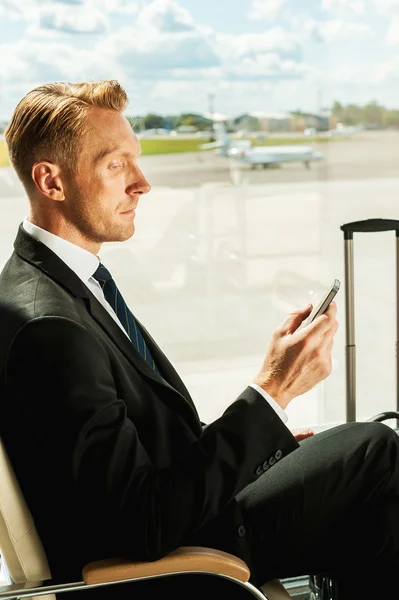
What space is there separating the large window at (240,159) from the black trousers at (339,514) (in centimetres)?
228

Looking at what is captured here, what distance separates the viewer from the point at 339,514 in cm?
147

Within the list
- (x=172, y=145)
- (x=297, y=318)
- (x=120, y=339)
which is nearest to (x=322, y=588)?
(x=297, y=318)

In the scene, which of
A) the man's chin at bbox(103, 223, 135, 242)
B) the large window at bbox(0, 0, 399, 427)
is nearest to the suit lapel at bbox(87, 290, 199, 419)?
the man's chin at bbox(103, 223, 135, 242)

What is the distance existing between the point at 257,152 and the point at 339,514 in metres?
2.58

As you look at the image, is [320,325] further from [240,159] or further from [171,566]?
[240,159]

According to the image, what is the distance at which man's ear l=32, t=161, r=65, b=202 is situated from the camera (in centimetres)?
143

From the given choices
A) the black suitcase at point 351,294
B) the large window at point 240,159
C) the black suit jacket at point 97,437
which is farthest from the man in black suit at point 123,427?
the large window at point 240,159

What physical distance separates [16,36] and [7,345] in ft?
8.04

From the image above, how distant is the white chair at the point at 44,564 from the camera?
1.21m

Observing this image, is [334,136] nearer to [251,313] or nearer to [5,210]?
[251,313]

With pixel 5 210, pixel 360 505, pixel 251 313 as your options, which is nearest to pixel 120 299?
pixel 360 505

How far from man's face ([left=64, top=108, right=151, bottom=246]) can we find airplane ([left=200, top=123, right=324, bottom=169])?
222cm

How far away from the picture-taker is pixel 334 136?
3877 millimetres

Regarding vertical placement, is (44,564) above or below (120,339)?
below
